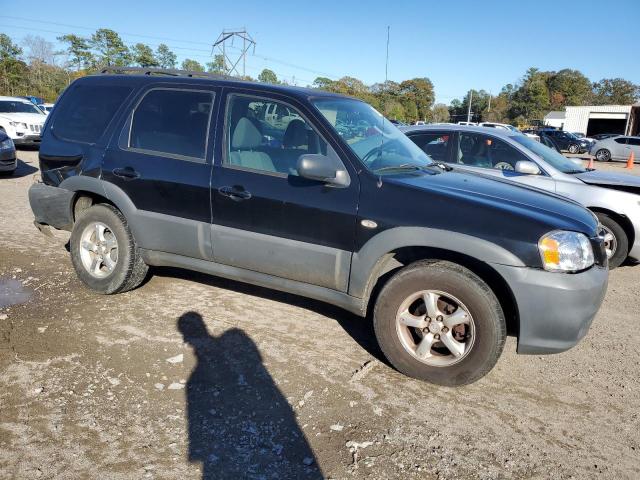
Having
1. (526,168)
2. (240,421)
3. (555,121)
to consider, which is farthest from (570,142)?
(555,121)

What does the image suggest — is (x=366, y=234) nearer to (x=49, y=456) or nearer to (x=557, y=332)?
(x=557, y=332)

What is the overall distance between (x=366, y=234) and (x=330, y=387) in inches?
40.7

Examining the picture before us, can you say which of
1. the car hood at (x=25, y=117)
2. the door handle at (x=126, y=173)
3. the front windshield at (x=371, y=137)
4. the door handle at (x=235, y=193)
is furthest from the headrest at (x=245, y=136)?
the car hood at (x=25, y=117)

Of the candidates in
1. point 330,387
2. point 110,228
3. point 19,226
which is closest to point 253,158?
point 110,228

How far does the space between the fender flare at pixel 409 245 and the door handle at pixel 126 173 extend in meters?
2.05

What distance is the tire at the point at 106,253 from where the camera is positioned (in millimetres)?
4379

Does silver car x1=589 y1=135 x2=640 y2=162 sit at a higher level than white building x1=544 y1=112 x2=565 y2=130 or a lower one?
lower

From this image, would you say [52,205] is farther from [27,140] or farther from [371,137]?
[27,140]

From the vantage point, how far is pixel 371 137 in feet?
12.9

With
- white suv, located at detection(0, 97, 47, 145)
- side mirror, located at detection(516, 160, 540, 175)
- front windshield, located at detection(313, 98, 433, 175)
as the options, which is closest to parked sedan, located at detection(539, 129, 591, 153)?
white suv, located at detection(0, 97, 47, 145)

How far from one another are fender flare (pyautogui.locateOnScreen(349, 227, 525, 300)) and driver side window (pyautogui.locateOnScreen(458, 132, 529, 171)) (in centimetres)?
357

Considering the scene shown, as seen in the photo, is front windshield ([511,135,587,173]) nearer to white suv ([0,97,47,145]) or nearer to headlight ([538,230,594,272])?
headlight ([538,230,594,272])

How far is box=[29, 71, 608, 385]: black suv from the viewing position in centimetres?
309

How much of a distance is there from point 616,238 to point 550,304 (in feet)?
12.5
